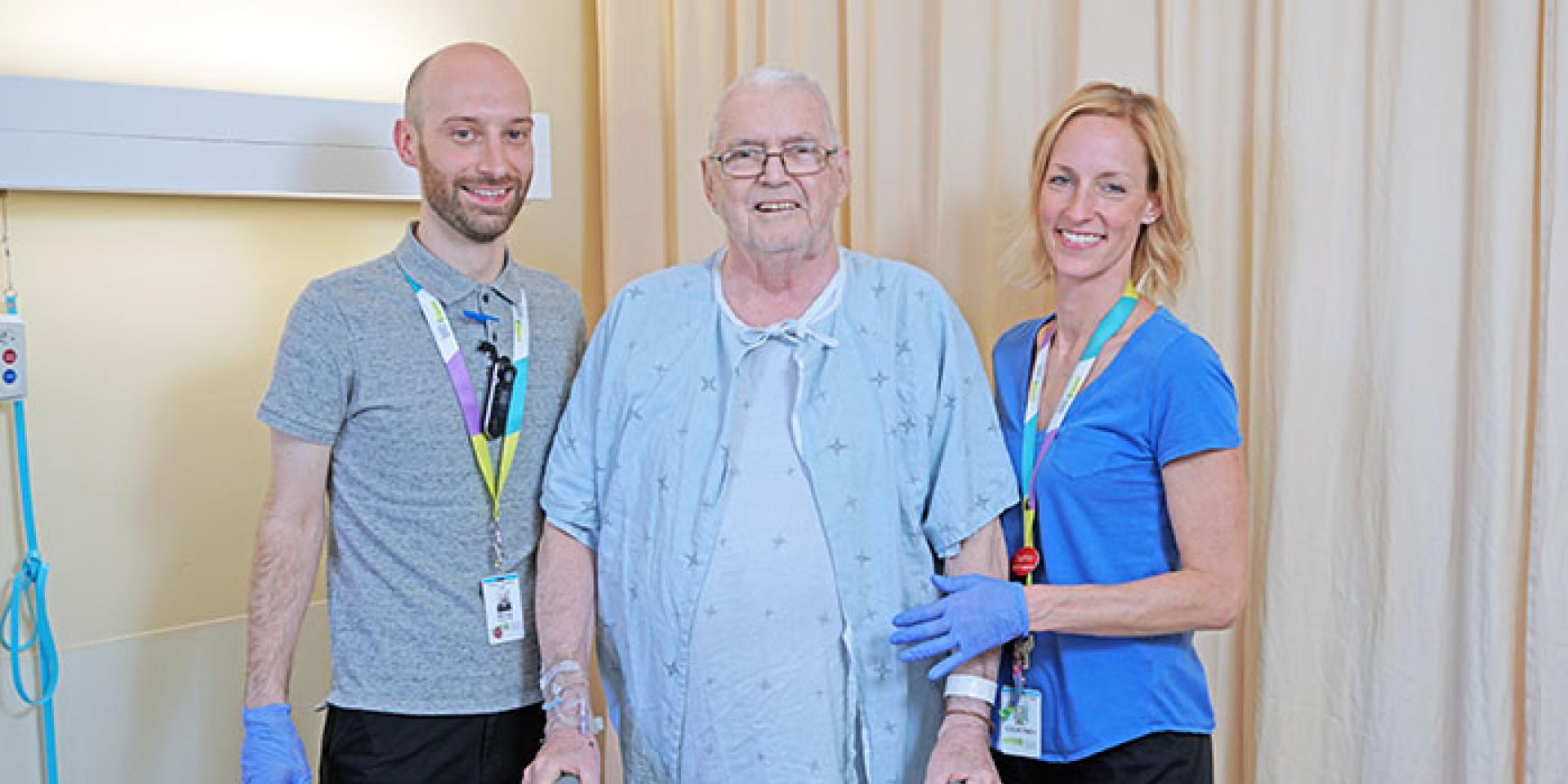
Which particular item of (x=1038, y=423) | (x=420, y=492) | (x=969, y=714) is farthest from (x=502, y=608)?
(x=1038, y=423)

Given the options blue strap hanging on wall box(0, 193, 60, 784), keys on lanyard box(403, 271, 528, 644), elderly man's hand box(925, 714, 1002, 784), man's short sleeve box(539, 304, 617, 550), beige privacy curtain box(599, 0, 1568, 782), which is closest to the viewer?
elderly man's hand box(925, 714, 1002, 784)

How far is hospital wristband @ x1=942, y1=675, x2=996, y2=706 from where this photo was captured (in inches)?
66.9

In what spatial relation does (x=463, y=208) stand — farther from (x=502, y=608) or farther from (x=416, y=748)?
(x=416, y=748)

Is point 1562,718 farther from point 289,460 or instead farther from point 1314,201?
point 289,460

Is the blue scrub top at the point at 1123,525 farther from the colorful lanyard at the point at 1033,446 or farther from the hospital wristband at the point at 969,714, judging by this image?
the hospital wristband at the point at 969,714

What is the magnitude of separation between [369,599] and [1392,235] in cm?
154

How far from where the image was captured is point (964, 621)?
1661 millimetres

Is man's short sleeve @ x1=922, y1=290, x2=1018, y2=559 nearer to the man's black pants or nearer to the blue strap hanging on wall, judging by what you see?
the man's black pants

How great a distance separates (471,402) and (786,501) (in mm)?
545

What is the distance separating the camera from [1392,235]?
1854 mm

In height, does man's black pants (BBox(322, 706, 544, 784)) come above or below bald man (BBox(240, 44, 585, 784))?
below

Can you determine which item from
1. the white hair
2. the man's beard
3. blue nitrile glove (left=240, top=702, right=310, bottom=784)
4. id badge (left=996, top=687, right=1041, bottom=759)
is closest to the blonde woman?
id badge (left=996, top=687, right=1041, bottom=759)

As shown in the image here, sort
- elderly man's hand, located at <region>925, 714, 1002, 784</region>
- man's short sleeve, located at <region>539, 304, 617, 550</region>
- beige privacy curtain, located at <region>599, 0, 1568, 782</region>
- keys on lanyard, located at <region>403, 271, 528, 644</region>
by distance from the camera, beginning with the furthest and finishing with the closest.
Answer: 1. keys on lanyard, located at <region>403, 271, 528, 644</region>
2. man's short sleeve, located at <region>539, 304, 617, 550</region>
3. beige privacy curtain, located at <region>599, 0, 1568, 782</region>
4. elderly man's hand, located at <region>925, 714, 1002, 784</region>

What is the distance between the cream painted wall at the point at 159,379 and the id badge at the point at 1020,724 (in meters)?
1.58
